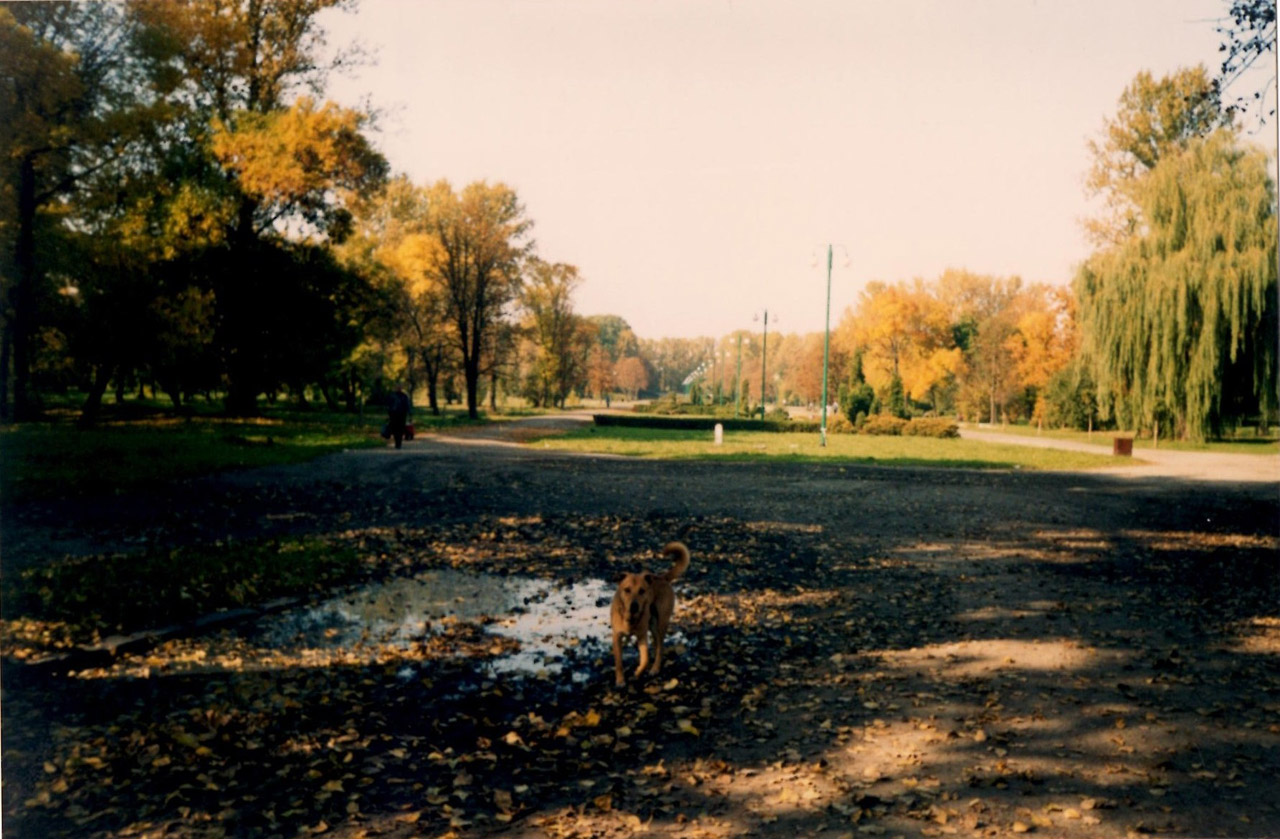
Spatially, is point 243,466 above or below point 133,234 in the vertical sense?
below

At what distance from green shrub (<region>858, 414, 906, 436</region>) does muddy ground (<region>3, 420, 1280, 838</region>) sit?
3506 centimetres

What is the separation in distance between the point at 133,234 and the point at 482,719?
25641mm

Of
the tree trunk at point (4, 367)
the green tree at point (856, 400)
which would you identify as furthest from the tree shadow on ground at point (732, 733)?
the green tree at point (856, 400)

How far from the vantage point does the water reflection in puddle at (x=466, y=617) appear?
21.9ft

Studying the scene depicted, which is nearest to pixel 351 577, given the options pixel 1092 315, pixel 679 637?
pixel 679 637

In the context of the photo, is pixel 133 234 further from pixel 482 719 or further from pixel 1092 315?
pixel 1092 315

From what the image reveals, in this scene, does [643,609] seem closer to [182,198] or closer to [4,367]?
[182,198]

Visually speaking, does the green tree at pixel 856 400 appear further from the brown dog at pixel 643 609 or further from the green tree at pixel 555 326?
the brown dog at pixel 643 609

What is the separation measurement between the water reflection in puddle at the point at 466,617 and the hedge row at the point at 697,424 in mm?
38196

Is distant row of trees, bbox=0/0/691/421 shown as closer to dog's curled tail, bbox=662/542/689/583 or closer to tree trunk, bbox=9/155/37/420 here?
tree trunk, bbox=9/155/37/420

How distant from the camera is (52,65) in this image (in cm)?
1662

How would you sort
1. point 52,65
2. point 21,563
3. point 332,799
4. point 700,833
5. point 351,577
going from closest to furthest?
point 700,833 → point 332,799 → point 21,563 → point 351,577 → point 52,65

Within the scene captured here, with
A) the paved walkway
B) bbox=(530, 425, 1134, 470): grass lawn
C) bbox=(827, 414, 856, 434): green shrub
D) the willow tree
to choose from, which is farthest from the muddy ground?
bbox=(827, 414, 856, 434): green shrub

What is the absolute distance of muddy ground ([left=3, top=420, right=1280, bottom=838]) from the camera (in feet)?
12.9
